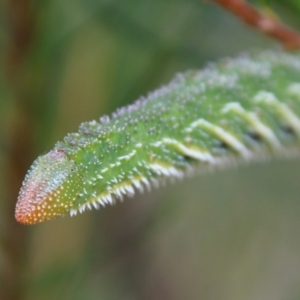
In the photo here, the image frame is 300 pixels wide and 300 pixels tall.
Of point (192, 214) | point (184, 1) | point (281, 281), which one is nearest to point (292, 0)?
point (184, 1)

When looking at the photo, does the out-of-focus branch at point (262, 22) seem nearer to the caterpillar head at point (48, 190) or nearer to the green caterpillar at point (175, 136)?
the green caterpillar at point (175, 136)

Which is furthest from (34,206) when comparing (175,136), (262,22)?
(262,22)

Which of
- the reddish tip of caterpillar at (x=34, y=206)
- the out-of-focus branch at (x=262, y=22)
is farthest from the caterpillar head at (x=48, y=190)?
the out-of-focus branch at (x=262, y=22)

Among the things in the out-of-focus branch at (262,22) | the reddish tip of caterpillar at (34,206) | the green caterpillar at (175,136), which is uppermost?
the out-of-focus branch at (262,22)

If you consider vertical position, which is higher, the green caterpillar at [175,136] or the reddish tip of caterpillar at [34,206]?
the green caterpillar at [175,136]

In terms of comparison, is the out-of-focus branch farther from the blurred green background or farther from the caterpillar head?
the caterpillar head

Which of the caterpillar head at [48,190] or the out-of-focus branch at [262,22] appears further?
the out-of-focus branch at [262,22]

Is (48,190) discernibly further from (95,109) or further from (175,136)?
(95,109)
